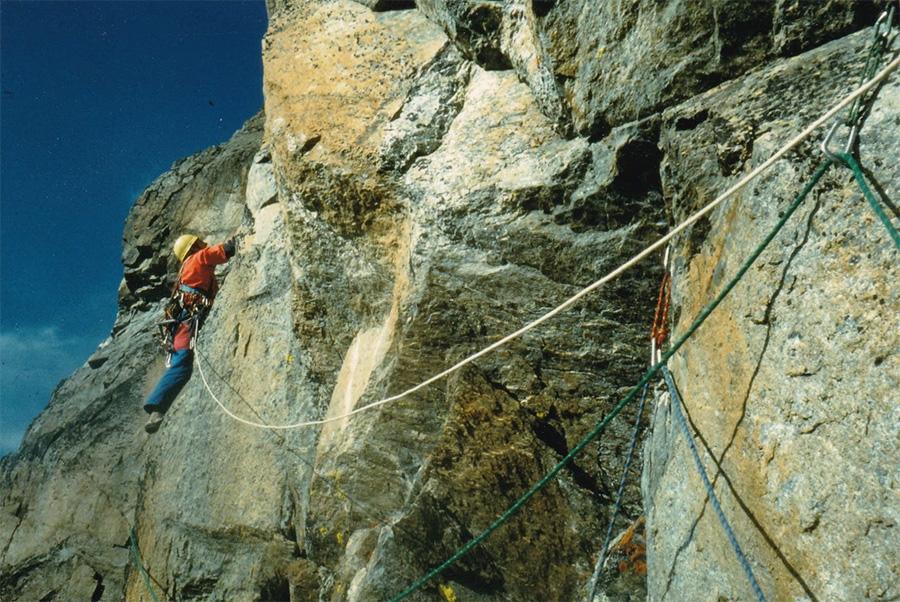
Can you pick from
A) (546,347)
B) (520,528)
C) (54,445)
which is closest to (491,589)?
(520,528)

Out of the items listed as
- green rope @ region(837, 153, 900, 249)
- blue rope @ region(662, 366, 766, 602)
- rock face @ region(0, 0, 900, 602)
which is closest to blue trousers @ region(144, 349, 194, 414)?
rock face @ region(0, 0, 900, 602)

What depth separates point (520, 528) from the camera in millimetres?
4676

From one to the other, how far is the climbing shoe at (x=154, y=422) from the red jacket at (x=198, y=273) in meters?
0.83

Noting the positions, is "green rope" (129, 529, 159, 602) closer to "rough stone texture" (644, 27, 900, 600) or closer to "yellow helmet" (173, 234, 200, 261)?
"yellow helmet" (173, 234, 200, 261)

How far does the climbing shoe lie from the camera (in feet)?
28.6

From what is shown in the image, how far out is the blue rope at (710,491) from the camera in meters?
2.69

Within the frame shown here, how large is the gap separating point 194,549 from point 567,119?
535 cm

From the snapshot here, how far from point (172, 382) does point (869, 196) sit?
7.92 m

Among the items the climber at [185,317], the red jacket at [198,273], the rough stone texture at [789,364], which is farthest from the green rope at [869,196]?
the red jacket at [198,273]

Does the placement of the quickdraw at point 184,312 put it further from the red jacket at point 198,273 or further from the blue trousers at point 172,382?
the blue trousers at point 172,382

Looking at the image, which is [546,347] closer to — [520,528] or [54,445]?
[520,528]

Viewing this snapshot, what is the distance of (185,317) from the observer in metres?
8.89

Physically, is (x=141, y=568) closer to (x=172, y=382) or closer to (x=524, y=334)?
(x=172, y=382)

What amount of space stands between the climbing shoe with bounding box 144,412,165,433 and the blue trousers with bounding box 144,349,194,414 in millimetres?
48
